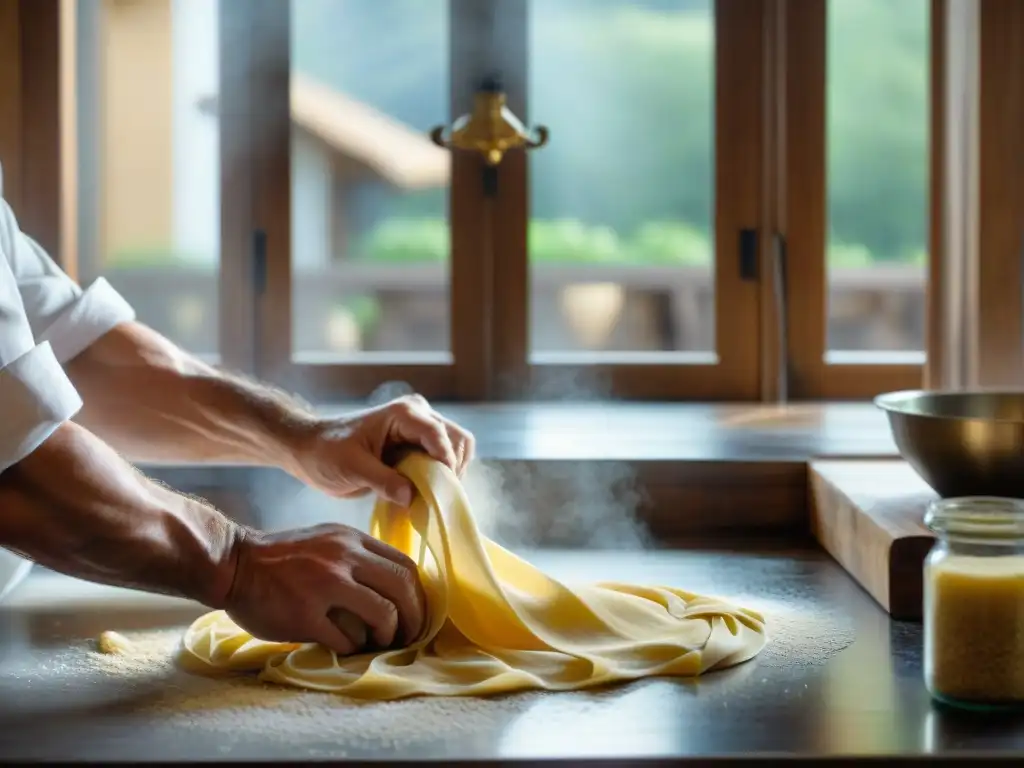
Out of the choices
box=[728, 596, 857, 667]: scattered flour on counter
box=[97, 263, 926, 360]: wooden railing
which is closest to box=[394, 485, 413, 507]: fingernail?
box=[728, 596, 857, 667]: scattered flour on counter

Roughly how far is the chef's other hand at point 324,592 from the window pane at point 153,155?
63.2 inches

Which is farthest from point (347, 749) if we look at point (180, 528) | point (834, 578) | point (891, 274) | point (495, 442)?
point (891, 274)

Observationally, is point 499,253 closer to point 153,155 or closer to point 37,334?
point 153,155

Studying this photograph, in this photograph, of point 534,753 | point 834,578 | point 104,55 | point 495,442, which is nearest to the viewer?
point 534,753

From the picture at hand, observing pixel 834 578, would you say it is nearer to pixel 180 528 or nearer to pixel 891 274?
pixel 180 528

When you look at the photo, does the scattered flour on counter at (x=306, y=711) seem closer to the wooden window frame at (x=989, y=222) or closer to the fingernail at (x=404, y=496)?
the fingernail at (x=404, y=496)

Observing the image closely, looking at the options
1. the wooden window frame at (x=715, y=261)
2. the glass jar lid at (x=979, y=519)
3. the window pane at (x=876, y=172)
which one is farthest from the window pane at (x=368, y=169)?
the glass jar lid at (x=979, y=519)

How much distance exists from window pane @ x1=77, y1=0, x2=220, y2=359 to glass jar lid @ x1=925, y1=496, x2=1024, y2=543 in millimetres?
1854

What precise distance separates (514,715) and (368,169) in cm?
180

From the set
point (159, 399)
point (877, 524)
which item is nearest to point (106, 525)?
point (159, 399)

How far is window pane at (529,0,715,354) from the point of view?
2.53m

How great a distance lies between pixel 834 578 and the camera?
132 cm

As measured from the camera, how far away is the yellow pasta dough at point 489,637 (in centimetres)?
96

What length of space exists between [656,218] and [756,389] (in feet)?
1.26
